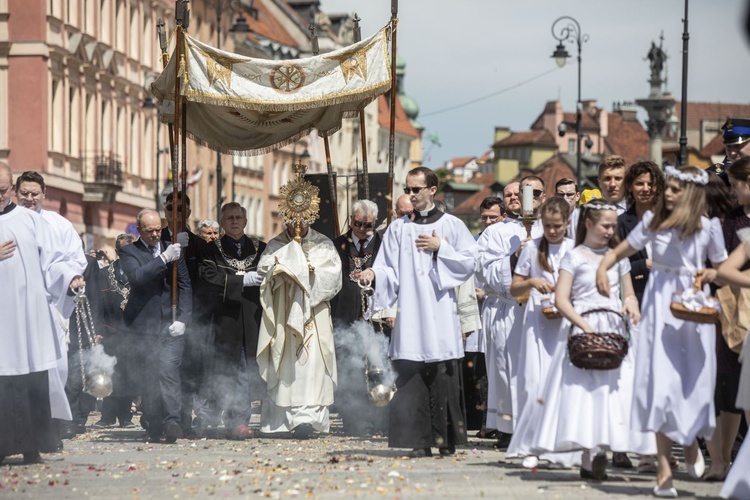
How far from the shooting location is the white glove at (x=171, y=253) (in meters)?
15.1

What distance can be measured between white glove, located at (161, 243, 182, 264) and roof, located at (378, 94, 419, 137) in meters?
107

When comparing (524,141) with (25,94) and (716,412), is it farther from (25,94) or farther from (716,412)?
(716,412)

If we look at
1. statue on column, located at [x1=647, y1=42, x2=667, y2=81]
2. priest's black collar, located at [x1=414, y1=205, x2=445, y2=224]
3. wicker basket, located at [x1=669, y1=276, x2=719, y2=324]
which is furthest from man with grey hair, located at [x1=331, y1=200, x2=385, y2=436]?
statue on column, located at [x1=647, y1=42, x2=667, y2=81]

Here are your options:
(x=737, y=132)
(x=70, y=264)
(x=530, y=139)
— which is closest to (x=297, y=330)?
(x=70, y=264)

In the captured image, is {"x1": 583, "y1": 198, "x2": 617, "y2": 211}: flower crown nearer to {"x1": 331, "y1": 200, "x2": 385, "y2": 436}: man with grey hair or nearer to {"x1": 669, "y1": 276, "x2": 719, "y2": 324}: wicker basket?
{"x1": 669, "y1": 276, "x2": 719, "y2": 324}: wicker basket

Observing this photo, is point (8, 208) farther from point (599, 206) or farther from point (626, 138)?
point (626, 138)

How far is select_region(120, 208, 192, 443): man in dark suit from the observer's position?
593 inches

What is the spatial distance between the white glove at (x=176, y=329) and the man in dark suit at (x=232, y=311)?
3.03 feet

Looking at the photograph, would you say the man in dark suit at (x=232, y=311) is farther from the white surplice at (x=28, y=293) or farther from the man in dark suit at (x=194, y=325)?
the white surplice at (x=28, y=293)

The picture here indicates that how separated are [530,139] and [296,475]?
5354 inches

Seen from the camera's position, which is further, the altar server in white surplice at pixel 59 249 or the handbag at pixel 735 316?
the altar server in white surplice at pixel 59 249

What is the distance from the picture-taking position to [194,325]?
16.1 meters

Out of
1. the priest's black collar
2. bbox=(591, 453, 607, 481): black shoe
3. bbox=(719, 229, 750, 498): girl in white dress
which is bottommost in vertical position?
bbox=(591, 453, 607, 481): black shoe

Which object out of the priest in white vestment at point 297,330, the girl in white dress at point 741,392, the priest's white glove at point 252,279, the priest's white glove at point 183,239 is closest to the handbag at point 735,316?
the girl in white dress at point 741,392
